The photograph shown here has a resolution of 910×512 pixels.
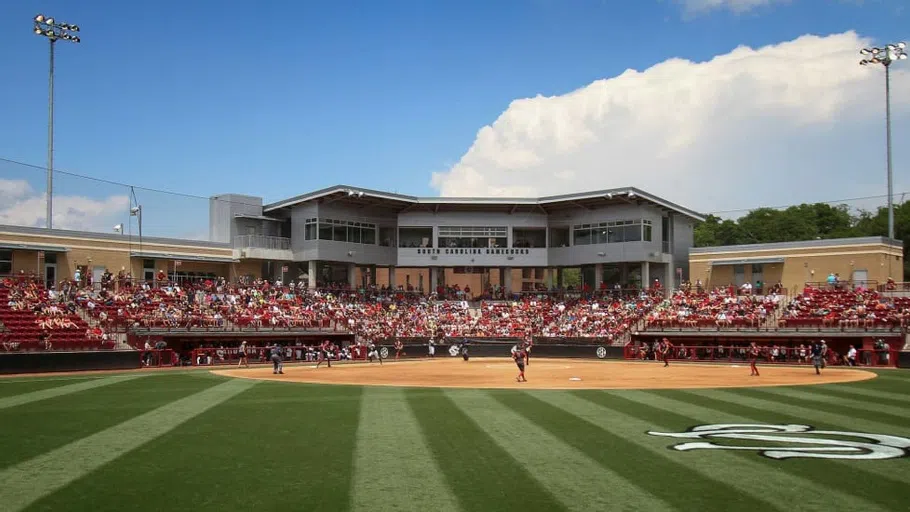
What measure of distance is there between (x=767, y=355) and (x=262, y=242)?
4060 centimetres

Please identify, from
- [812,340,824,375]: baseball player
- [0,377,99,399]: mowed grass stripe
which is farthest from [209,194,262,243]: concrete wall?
[812,340,824,375]: baseball player

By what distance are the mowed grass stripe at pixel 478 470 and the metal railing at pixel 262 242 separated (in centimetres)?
4550

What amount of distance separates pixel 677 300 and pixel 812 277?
10.6 m

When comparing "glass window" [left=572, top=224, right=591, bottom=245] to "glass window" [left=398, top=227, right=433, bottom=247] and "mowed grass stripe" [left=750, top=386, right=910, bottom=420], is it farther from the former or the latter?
"mowed grass stripe" [left=750, top=386, right=910, bottom=420]

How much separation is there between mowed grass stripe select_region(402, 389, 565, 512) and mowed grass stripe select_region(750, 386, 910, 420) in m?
10.7

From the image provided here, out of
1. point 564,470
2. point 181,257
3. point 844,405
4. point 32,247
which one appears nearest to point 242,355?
point 181,257

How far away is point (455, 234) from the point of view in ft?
223

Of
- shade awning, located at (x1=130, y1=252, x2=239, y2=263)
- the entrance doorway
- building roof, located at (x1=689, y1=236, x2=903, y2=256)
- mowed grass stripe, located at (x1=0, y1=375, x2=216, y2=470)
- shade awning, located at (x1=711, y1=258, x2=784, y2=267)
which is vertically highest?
building roof, located at (x1=689, y1=236, x2=903, y2=256)

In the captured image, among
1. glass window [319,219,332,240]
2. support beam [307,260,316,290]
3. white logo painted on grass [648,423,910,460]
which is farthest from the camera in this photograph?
support beam [307,260,316,290]

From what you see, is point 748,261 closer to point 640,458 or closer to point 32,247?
point 640,458

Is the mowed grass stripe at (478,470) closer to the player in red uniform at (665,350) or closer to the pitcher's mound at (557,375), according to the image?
the pitcher's mound at (557,375)

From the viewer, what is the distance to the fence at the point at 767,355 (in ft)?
133

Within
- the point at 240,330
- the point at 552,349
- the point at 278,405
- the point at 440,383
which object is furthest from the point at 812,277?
the point at 278,405

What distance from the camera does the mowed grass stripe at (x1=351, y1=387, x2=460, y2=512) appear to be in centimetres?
1112
